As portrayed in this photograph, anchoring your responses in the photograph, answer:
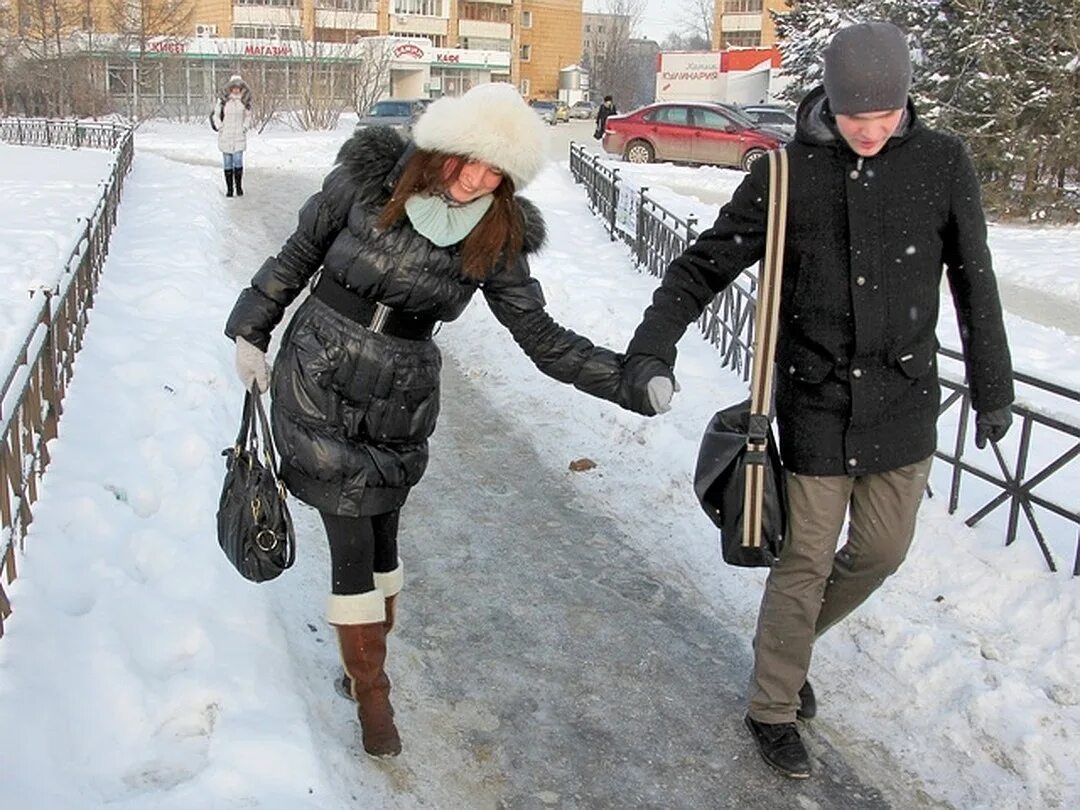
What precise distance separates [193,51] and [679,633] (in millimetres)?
54288

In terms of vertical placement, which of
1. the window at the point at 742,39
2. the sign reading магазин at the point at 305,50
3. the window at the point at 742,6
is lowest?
the sign reading магазин at the point at 305,50

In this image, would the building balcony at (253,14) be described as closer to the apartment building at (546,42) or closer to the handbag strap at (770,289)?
the apartment building at (546,42)

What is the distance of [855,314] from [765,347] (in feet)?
0.85

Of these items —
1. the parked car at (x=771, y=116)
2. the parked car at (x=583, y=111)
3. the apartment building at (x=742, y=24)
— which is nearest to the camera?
the parked car at (x=771, y=116)

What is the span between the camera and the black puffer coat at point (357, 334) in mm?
2916

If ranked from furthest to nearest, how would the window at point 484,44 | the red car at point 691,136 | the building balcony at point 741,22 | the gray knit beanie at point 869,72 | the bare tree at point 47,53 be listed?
the window at point 484,44, the building balcony at point 741,22, the bare tree at point 47,53, the red car at point 691,136, the gray knit beanie at point 869,72

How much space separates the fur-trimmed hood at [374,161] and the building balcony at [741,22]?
72.2 meters

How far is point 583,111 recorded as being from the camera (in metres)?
65.6

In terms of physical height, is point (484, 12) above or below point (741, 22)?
below

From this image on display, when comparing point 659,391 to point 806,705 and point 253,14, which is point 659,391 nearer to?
point 806,705

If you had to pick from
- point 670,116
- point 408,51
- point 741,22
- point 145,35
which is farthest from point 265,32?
point 670,116

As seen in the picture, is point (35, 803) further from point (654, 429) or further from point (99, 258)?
point (99, 258)

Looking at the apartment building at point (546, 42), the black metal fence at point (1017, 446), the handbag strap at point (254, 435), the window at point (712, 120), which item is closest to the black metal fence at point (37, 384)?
the handbag strap at point (254, 435)

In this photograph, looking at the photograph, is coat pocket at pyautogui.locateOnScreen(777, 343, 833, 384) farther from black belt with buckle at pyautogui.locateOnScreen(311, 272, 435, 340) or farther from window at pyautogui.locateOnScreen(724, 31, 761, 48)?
window at pyautogui.locateOnScreen(724, 31, 761, 48)
